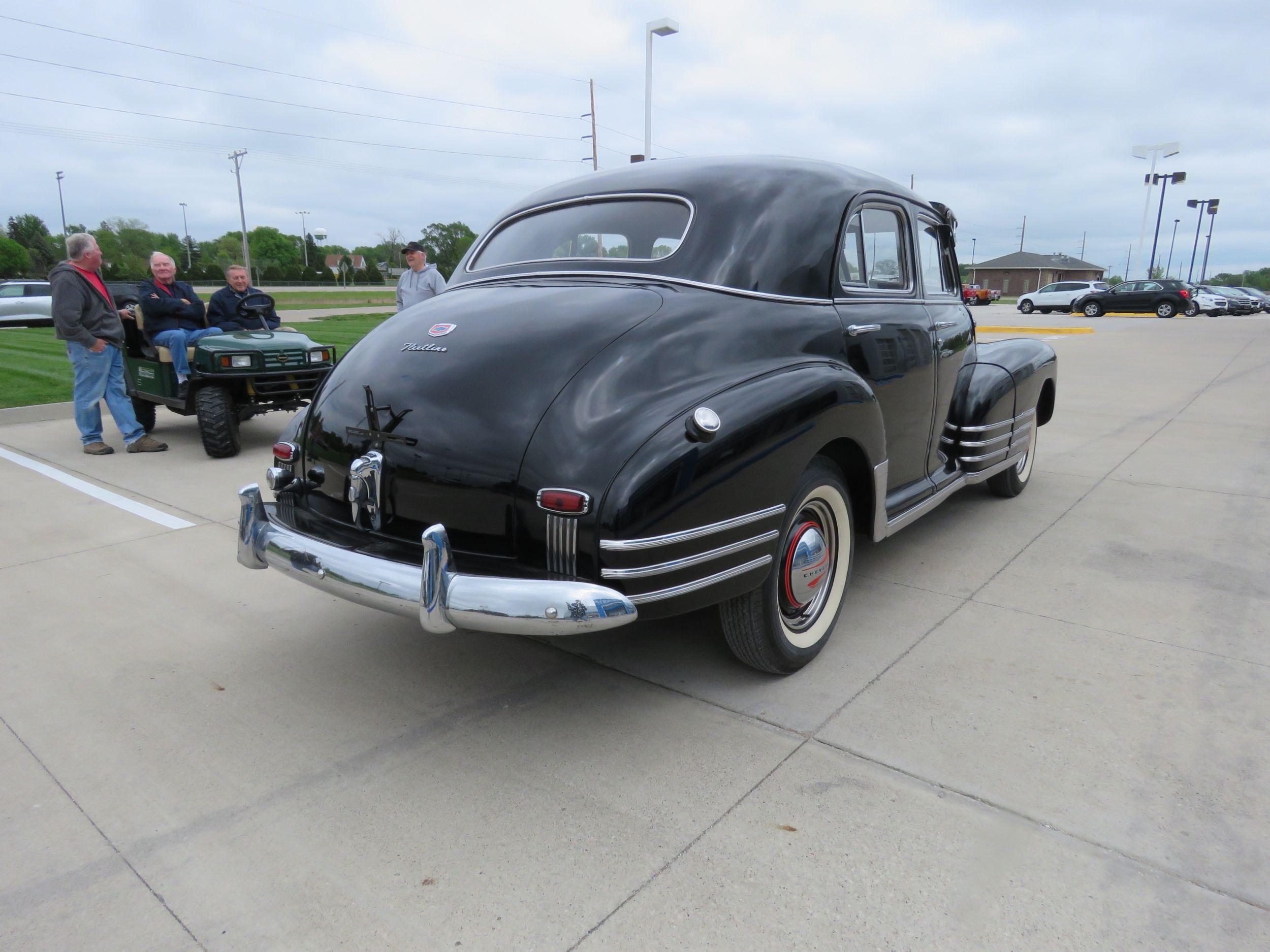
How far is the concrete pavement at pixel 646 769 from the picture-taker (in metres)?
1.98

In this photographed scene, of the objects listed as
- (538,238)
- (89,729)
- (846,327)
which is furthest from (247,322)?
(846,327)

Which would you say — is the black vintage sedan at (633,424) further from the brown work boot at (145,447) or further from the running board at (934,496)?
the brown work boot at (145,447)

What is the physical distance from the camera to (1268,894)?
202 centimetres

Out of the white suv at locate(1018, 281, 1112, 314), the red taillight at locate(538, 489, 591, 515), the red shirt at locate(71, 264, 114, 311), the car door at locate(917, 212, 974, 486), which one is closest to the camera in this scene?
the red taillight at locate(538, 489, 591, 515)

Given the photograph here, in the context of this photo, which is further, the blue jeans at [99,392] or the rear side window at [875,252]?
the blue jeans at [99,392]

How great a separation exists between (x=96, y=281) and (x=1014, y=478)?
7.25 meters

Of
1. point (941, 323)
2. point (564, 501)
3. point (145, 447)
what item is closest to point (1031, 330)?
point (941, 323)

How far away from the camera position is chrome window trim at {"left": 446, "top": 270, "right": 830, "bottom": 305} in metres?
3.02

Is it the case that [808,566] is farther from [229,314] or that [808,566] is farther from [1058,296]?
[1058,296]

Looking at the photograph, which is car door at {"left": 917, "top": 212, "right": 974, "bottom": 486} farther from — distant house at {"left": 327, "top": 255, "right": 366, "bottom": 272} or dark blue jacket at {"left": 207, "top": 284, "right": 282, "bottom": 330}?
distant house at {"left": 327, "top": 255, "right": 366, "bottom": 272}

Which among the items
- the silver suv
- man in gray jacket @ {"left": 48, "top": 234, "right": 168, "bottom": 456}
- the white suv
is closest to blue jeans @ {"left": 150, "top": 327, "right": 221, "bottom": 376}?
man in gray jacket @ {"left": 48, "top": 234, "right": 168, "bottom": 456}

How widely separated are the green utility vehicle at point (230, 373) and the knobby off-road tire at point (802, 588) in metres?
4.77

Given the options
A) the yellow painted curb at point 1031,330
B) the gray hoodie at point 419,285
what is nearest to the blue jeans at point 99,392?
the gray hoodie at point 419,285

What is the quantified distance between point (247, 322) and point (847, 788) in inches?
286
